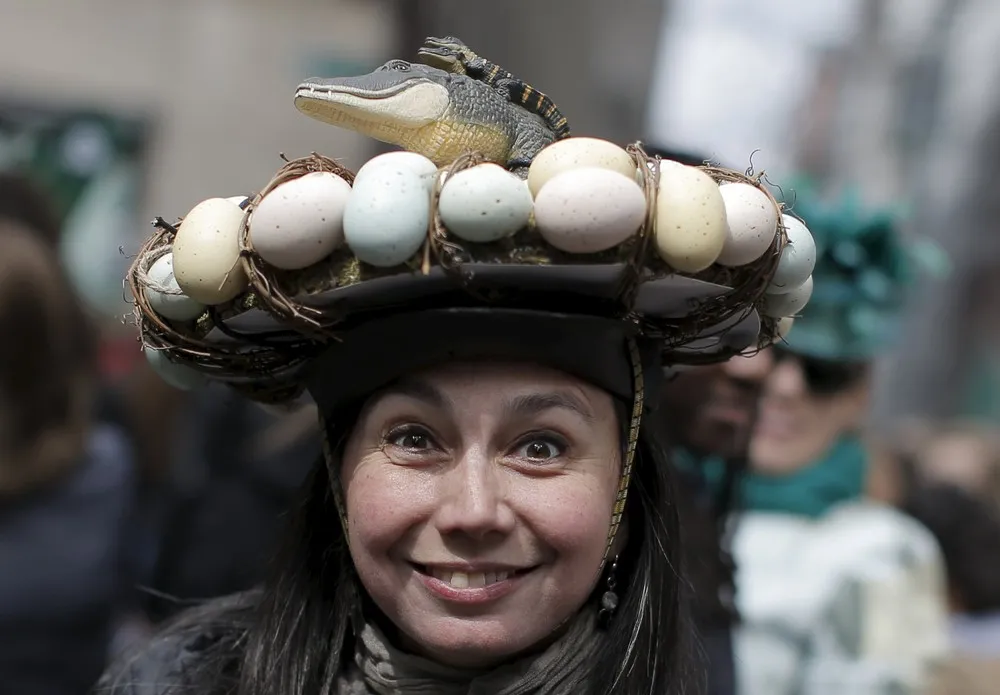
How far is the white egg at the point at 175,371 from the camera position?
4.91 ft

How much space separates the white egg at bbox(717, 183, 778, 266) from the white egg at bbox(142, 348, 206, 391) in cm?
74

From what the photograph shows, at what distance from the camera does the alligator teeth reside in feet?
4.28

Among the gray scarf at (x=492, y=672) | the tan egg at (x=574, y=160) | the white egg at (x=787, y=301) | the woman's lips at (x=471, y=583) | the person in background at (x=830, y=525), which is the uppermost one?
the tan egg at (x=574, y=160)

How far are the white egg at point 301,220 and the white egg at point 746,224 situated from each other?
0.44m

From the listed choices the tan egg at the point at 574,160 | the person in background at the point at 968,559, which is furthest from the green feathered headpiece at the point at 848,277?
the tan egg at the point at 574,160

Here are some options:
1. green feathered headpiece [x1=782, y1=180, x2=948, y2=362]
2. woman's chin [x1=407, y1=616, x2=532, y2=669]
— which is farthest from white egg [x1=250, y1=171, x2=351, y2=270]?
green feathered headpiece [x1=782, y1=180, x2=948, y2=362]

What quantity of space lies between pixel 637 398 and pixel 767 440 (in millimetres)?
1521

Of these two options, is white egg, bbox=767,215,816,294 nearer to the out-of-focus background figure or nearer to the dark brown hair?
the out-of-focus background figure

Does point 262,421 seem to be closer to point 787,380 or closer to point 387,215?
point 787,380

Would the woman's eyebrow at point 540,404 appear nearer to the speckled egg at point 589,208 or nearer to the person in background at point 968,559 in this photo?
the speckled egg at point 589,208

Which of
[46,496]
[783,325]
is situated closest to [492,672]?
[783,325]

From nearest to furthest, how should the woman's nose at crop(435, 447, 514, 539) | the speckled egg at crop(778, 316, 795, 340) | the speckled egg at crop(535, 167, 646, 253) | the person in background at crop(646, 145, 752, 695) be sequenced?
the speckled egg at crop(535, 167, 646, 253) < the woman's nose at crop(435, 447, 514, 539) < the speckled egg at crop(778, 316, 795, 340) < the person in background at crop(646, 145, 752, 695)

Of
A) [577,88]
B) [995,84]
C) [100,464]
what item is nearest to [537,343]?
[100,464]

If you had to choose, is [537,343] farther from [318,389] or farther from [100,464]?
[100,464]
